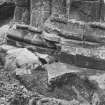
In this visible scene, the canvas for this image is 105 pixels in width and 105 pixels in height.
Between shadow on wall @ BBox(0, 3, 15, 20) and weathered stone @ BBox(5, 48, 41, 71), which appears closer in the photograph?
weathered stone @ BBox(5, 48, 41, 71)

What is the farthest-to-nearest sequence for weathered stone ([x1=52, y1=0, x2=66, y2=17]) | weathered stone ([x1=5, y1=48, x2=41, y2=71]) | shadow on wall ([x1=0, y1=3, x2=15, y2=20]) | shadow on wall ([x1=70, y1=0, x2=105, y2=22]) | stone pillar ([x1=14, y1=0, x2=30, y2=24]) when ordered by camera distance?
shadow on wall ([x1=0, y1=3, x2=15, y2=20]), stone pillar ([x1=14, y1=0, x2=30, y2=24]), weathered stone ([x1=52, y1=0, x2=66, y2=17]), shadow on wall ([x1=70, y1=0, x2=105, y2=22]), weathered stone ([x1=5, y1=48, x2=41, y2=71])

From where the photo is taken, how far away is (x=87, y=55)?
5.93m

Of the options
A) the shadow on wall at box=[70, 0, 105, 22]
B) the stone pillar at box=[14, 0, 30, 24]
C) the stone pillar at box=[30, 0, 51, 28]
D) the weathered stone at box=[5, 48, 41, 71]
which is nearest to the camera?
the weathered stone at box=[5, 48, 41, 71]

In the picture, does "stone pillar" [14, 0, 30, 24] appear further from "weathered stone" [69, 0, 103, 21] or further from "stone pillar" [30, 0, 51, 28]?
"weathered stone" [69, 0, 103, 21]

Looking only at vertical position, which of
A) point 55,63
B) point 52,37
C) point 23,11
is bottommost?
point 55,63

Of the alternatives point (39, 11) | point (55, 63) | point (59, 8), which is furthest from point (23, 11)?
point (55, 63)

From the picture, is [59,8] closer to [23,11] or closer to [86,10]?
[86,10]

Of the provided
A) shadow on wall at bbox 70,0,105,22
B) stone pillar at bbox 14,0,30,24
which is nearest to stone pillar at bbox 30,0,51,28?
stone pillar at bbox 14,0,30,24

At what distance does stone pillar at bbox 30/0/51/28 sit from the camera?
7.83 m

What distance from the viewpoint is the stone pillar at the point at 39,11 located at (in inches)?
308

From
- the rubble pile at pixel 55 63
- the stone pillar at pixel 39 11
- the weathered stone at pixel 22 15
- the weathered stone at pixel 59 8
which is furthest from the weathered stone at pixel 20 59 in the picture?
the weathered stone at pixel 22 15

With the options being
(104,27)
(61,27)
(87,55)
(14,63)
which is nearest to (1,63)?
(14,63)

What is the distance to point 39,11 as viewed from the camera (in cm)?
791

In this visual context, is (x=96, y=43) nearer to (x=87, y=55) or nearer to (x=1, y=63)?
(x=87, y=55)
